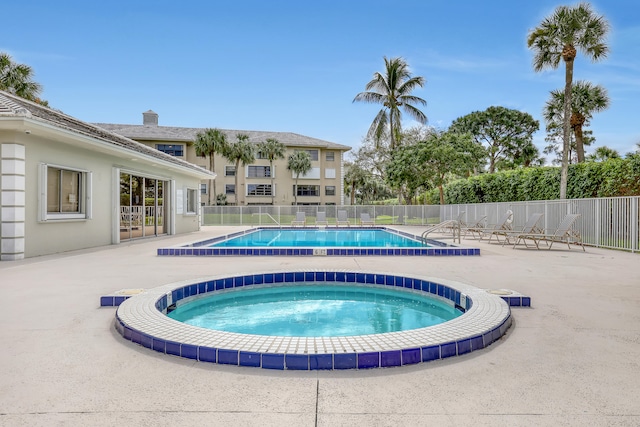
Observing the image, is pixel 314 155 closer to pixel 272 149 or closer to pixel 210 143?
pixel 272 149

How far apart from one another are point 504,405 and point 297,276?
4380 millimetres

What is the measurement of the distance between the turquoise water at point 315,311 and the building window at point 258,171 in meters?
35.2

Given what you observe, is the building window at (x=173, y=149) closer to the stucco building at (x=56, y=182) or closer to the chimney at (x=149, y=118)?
the chimney at (x=149, y=118)

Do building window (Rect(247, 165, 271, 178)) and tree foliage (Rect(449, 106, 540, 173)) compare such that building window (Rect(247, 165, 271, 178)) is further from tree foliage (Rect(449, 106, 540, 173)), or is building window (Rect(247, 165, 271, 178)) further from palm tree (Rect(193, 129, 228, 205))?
tree foliage (Rect(449, 106, 540, 173))

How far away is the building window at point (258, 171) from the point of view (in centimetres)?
4053

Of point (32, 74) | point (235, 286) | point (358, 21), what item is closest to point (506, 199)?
point (358, 21)

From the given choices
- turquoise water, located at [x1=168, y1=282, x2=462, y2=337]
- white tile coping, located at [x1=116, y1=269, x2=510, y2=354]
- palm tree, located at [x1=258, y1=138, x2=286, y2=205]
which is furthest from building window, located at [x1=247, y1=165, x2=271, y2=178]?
white tile coping, located at [x1=116, y1=269, x2=510, y2=354]

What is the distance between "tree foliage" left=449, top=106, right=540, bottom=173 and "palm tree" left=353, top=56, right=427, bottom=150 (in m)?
15.9

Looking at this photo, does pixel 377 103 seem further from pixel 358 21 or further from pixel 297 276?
pixel 297 276

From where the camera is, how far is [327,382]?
2572 millimetres

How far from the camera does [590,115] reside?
23.2 m

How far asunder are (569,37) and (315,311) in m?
16.0

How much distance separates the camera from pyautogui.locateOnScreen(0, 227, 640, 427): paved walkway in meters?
2.12

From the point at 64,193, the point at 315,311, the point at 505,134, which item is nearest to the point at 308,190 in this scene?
the point at 505,134
